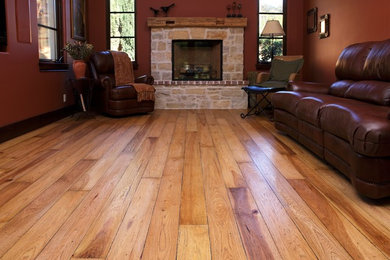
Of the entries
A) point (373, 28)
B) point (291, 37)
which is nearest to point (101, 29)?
point (291, 37)

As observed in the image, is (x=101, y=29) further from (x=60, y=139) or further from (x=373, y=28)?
(x=373, y=28)

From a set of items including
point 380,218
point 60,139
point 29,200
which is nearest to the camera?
point 380,218

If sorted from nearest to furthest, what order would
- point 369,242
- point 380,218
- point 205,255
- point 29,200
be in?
point 205,255 < point 369,242 < point 380,218 < point 29,200

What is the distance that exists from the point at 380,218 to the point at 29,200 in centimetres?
196

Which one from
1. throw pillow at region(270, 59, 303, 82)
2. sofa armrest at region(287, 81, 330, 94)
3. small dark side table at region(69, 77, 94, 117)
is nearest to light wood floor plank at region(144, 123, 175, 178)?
sofa armrest at region(287, 81, 330, 94)

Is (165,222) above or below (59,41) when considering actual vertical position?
below

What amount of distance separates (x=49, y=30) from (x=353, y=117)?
473 centimetres

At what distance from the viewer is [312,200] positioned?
7.92 feet

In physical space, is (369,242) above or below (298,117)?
below

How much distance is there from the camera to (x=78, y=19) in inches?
275

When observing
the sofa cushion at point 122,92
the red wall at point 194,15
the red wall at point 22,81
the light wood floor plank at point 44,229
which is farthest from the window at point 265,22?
the light wood floor plank at point 44,229

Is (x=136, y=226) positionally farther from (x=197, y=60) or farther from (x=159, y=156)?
(x=197, y=60)

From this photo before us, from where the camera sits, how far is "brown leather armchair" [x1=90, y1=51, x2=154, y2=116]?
6.18m

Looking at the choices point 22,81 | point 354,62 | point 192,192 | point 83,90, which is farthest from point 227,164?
point 83,90
